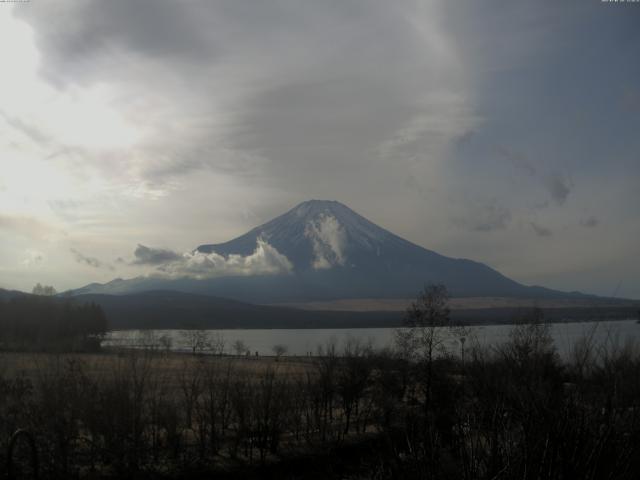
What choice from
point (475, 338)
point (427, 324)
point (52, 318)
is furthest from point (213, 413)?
point (52, 318)

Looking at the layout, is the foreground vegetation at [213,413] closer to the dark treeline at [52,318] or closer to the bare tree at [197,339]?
the dark treeline at [52,318]

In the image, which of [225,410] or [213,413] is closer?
[213,413]

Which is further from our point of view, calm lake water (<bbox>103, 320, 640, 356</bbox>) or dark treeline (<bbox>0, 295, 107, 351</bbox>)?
dark treeline (<bbox>0, 295, 107, 351</bbox>)

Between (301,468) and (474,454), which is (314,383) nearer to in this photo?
(301,468)

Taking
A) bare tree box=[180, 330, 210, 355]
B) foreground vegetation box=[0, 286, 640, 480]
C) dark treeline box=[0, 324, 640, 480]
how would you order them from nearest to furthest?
dark treeline box=[0, 324, 640, 480]
foreground vegetation box=[0, 286, 640, 480]
bare tree box=[180, 330, 210, 355]

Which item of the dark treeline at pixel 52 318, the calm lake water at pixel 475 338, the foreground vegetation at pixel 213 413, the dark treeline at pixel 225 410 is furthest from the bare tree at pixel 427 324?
the dark treeline at pixel 52 318

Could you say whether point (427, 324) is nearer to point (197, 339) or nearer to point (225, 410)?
point (225, 410)

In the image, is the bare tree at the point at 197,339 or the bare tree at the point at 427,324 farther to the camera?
the bare tree at the point at 197,339

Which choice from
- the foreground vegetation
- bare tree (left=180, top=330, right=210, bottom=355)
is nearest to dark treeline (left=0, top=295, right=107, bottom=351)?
bare tree (left=180, top=330, right=210, bottom=355)

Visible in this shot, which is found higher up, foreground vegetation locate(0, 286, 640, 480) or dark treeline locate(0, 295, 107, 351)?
dark treeline locate(0, 295, 107, 351)

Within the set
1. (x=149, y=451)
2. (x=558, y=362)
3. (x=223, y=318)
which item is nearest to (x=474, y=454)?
(x=149, y=451)

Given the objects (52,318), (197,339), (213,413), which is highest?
(52,318)

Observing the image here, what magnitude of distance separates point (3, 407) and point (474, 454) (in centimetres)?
1741

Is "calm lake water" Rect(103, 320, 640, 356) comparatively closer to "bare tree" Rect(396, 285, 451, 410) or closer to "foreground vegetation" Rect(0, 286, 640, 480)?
"foreground vegetation" Rect(0, 286, 640, 480)
